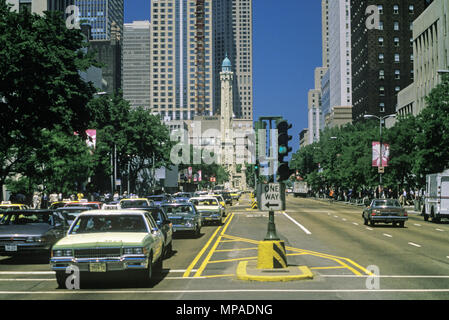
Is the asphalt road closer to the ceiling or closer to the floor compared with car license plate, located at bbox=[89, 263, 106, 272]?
closer to the floor

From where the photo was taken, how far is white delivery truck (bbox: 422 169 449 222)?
3628 centimetres

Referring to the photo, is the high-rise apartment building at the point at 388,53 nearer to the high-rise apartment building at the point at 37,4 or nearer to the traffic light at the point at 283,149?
the high-rise apartment building at the point at 37,4

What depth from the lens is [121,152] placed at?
219 feet

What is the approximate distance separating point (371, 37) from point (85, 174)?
281 feet

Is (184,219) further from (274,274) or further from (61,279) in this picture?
(61,279)

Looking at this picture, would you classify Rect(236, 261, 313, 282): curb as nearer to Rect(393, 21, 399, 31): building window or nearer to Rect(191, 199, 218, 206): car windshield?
Rect(191, 199, 218, 206): car windshield

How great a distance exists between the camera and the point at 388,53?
11919 centimetres

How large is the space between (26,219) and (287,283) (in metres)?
9.67

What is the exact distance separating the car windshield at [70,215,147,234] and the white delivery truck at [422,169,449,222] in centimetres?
2671

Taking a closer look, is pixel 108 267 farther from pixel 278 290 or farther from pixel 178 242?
pixel 178 242

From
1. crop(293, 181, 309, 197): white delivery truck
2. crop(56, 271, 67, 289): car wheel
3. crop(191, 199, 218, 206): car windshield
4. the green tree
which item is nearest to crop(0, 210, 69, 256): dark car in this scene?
crop(56, 271, 67, 289): car wheel

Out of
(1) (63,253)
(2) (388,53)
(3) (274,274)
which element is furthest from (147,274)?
(2) (388,53)

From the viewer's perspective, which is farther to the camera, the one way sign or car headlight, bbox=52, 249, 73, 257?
the one way sign
